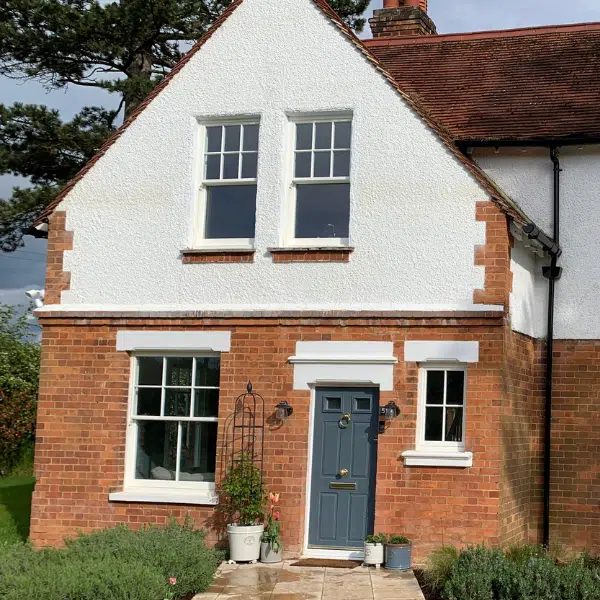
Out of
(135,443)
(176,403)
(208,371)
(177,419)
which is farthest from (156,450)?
(208,371)

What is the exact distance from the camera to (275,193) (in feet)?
43.5

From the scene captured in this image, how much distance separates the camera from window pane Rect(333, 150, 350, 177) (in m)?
13.3

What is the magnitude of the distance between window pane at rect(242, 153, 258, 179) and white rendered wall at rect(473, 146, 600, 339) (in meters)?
3.52

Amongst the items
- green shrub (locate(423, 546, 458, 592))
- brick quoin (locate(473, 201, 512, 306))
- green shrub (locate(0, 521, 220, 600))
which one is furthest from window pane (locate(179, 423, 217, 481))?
brick quoin (locate(473, 201, 512, 306))

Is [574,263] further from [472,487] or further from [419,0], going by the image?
[419,0]

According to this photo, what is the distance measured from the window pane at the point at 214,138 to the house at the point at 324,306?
30 mm

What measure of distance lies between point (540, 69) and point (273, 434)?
7568 millimetres

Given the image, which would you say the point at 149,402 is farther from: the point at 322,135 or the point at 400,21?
the point at 400,21

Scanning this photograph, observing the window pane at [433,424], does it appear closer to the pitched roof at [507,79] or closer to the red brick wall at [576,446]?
the red brick wall at [576,446]

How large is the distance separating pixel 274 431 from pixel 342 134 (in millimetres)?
4044

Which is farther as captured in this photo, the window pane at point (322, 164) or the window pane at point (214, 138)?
the window pane at point (214, 138)

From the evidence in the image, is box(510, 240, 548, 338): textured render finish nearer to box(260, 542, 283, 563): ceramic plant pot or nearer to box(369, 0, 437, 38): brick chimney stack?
box(260, 542, 283, 563): ceramic plant pot

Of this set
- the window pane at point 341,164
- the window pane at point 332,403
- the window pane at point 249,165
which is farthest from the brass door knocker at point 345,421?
the window pane at point 249,165

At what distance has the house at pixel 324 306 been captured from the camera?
1246cm
